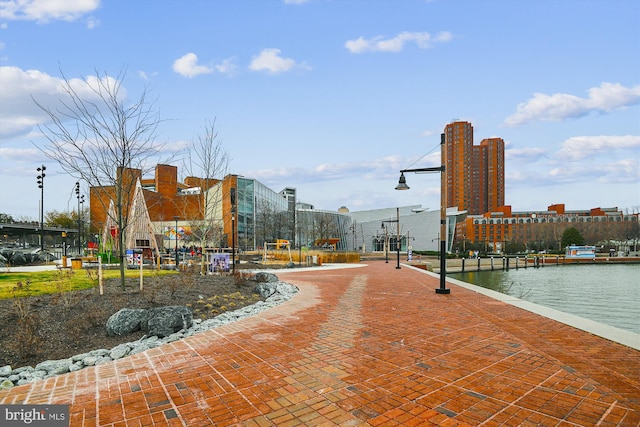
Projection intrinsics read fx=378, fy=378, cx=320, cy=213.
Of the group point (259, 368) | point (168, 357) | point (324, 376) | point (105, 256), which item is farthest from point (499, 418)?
point (105, 256)

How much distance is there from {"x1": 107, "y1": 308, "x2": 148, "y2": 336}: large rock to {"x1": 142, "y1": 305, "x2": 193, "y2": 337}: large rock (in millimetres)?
105

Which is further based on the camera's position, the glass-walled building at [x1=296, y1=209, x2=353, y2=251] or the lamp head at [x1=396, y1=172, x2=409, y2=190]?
the glass-walled building at [x1=296, y1=209, x2=353, y2=251]

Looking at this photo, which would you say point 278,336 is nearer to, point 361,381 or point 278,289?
point 361,381

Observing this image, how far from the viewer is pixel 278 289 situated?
39.7ft

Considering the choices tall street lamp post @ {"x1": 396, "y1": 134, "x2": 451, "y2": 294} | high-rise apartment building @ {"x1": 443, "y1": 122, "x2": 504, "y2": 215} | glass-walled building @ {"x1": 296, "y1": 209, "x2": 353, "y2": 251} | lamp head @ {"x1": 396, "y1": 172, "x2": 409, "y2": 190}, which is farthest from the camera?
high-rise apartment building @ {"x1": 443, "y1": 122, "x2": 504, "y2": 215}

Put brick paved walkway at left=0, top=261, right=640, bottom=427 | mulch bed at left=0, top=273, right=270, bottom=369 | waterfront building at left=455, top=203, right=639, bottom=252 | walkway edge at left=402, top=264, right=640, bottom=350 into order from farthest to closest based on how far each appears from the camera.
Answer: waterfront building at left=455, top=203, right=639, bottom=252
walkway edge at left=402, top=264, right=640, bottom=350
mulch bed at left=0, top=273, right=270, bottom=369
brick paved walkway at left=0, top=261, right=640, bottom=427

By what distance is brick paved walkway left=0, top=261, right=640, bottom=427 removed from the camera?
3402mm

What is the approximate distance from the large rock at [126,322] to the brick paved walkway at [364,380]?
1205mm

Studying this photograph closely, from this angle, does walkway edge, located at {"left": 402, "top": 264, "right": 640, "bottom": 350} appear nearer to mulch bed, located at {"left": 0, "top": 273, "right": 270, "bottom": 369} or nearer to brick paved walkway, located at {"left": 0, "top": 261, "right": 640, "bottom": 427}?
brick paved walkway, located at {"left": 0, "top": 261, "right": 640, "bottom": 427}

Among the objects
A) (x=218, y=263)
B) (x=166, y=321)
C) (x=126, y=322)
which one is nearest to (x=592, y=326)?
(x=166, y=321)

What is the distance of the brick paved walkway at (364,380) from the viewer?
340 cm

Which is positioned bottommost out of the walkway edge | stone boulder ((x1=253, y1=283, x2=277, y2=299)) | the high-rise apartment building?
stone boulder ((x1=253, y1=283, x2=277, y2=299))

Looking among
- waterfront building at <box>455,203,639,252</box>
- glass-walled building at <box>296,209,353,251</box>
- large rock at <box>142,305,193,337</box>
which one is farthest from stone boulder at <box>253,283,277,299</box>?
waterfront building at <box>455,203,639,252</box>

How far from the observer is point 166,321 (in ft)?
21.6
